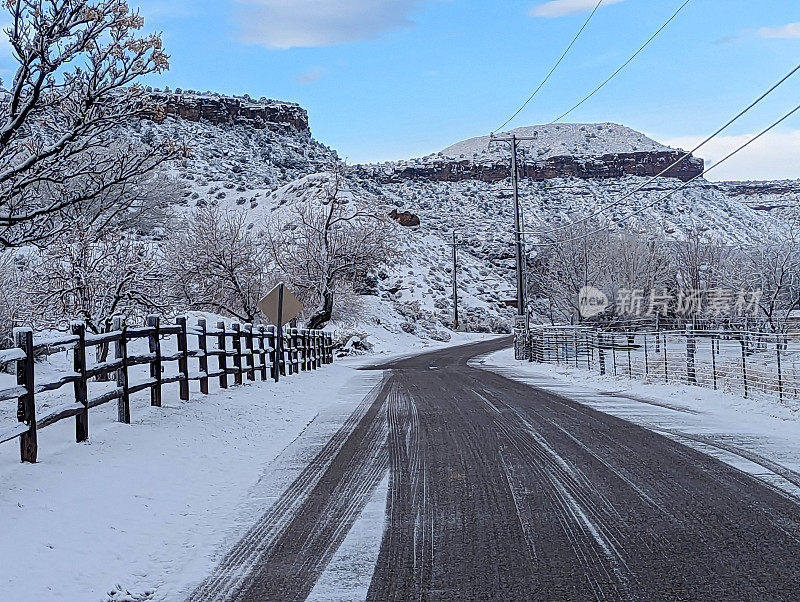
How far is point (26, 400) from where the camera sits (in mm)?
7086

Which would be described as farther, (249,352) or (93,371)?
(249,352)

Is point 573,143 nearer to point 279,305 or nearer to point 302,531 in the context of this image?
point 279,305

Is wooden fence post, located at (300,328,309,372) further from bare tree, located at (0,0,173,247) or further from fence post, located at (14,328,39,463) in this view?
fence post, located at (14,328,39,463)

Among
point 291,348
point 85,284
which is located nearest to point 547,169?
point 291,348

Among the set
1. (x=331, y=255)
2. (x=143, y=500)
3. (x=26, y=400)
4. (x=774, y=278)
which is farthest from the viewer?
(x=774, y=278)

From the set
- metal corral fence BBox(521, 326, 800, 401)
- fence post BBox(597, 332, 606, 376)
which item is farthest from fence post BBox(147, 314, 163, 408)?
fence post BBox(597, 332, 606, 376)

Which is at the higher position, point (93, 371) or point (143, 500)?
point (93, 371)

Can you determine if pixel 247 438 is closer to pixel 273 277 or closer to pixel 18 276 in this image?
pixel 18 276

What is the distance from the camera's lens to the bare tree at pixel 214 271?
35938mm

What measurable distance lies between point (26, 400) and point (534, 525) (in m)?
4.43

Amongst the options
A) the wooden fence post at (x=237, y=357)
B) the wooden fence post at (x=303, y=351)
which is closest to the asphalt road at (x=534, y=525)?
the wooden fence post at (x=237, y=357)

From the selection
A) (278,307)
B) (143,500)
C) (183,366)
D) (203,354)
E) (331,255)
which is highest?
(331,255)

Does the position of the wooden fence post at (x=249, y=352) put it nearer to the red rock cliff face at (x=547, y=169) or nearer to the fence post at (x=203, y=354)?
the fence post at (x=203, y=354)

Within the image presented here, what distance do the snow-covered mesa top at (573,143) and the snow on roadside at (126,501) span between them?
97.3 metres
